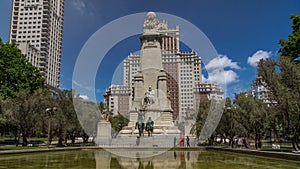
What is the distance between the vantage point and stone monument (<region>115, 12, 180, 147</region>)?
1377 inches

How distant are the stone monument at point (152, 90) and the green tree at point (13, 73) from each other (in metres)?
14.4

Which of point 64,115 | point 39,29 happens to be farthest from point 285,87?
point 39,29

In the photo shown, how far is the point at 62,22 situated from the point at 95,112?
8640 cm

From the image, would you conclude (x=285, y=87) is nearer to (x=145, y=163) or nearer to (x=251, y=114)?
(x=251, y=114)

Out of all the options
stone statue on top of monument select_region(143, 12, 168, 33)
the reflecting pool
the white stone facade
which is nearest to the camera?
the reflecting pool

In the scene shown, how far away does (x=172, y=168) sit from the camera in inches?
398

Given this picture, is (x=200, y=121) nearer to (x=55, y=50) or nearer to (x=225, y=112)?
(x=225, y=112)

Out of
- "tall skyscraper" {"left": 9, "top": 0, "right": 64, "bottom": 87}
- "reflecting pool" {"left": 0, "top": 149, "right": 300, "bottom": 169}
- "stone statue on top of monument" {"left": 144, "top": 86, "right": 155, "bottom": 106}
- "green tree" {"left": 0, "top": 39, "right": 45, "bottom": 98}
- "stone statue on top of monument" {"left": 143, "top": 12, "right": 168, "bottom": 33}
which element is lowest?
"reflecting pool" {"left": 0, "top": 149, "right": 300, "bottom": 169}

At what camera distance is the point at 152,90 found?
37.8 meters

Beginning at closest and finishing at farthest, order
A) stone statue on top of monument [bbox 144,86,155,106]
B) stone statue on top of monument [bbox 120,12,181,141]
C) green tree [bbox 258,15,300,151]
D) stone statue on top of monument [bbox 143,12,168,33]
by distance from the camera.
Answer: green tree [bbox 258,15,300,151]
stone statue on top of monument [bbox 120,12,181,141]
stone statue on top of monument [bbox 144,86,155,106]
stone statue on top of monument [bbox 143,12,168,33]

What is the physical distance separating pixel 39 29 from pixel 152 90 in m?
78.5

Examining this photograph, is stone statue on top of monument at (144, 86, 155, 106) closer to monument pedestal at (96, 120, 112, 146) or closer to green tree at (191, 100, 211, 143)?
monument pedestal at (96, 120, 112, 146)

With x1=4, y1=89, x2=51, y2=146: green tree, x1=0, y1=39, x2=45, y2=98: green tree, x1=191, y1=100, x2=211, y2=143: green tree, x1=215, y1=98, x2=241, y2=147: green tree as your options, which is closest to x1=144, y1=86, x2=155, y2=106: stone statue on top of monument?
x1=191, y1=100, x2=211, y2=143: green tree

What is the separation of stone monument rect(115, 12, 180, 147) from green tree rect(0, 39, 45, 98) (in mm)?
14388
